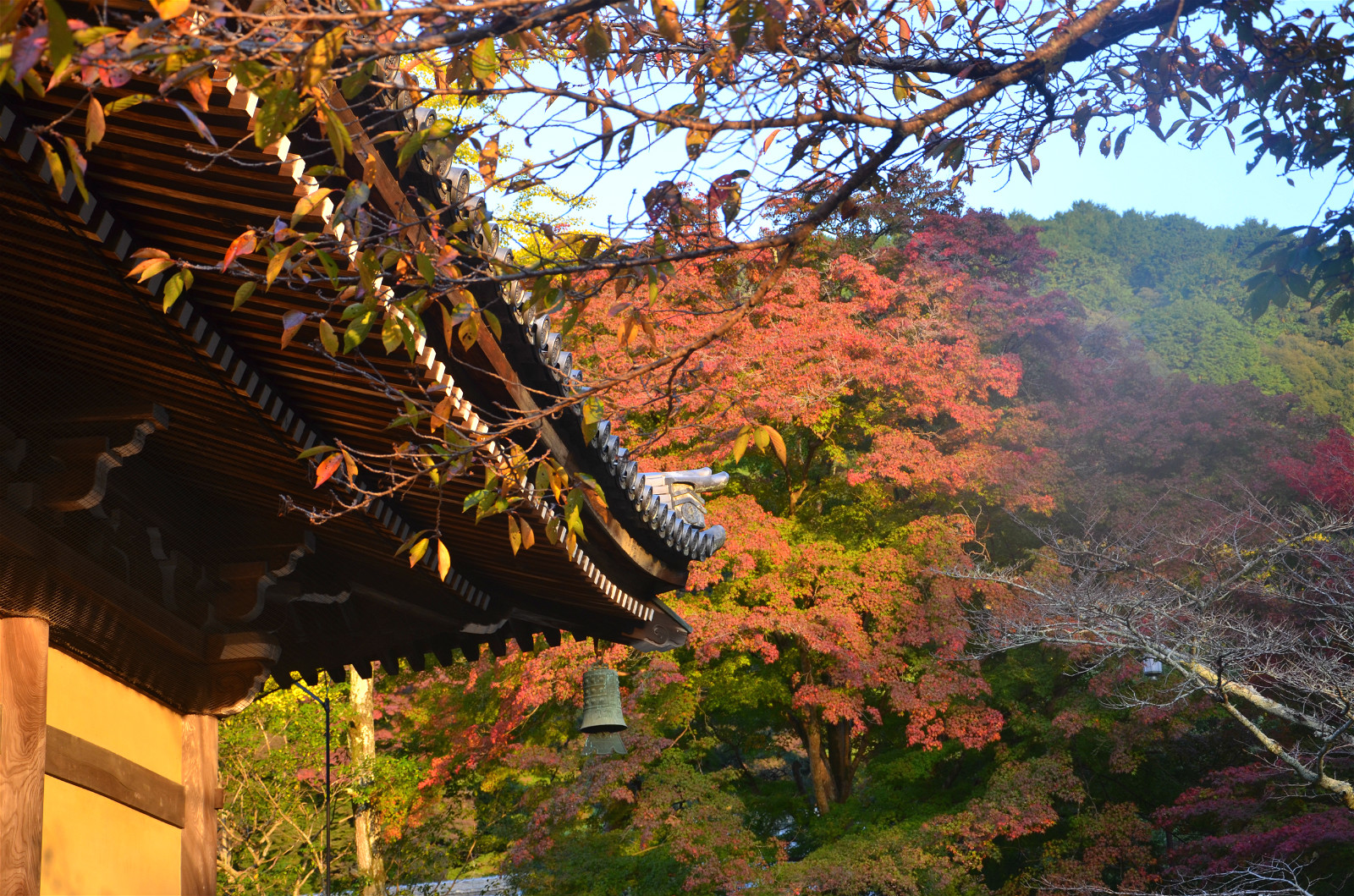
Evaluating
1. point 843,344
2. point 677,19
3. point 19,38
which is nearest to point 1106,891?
point 843,344

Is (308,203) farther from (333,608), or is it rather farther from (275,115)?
(333,608)

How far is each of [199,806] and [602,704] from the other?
6.08 ft


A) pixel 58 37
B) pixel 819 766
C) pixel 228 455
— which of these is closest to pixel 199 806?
pixel 228 455

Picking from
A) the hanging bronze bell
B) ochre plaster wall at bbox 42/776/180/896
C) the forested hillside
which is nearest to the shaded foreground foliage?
the hanging bronze bell

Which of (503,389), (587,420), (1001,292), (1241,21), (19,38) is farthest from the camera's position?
(1001,292)

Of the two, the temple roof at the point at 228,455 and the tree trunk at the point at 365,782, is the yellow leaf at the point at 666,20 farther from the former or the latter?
the tree trunk at the point at 365,782

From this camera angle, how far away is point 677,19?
77.0 inches

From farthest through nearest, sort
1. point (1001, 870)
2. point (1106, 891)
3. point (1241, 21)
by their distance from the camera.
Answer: point (1001, 870)
point (1106, 891)
point (1241, 21)

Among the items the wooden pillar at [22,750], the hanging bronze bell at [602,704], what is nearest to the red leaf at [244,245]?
the wooden pillar at [22,750]

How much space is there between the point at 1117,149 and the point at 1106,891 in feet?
27.8

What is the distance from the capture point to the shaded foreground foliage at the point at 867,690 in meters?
10.2

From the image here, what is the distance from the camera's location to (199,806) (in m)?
3.83

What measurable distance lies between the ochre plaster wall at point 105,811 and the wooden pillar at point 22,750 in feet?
0.51

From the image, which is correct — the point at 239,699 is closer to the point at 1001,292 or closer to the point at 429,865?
the point at 429,865
